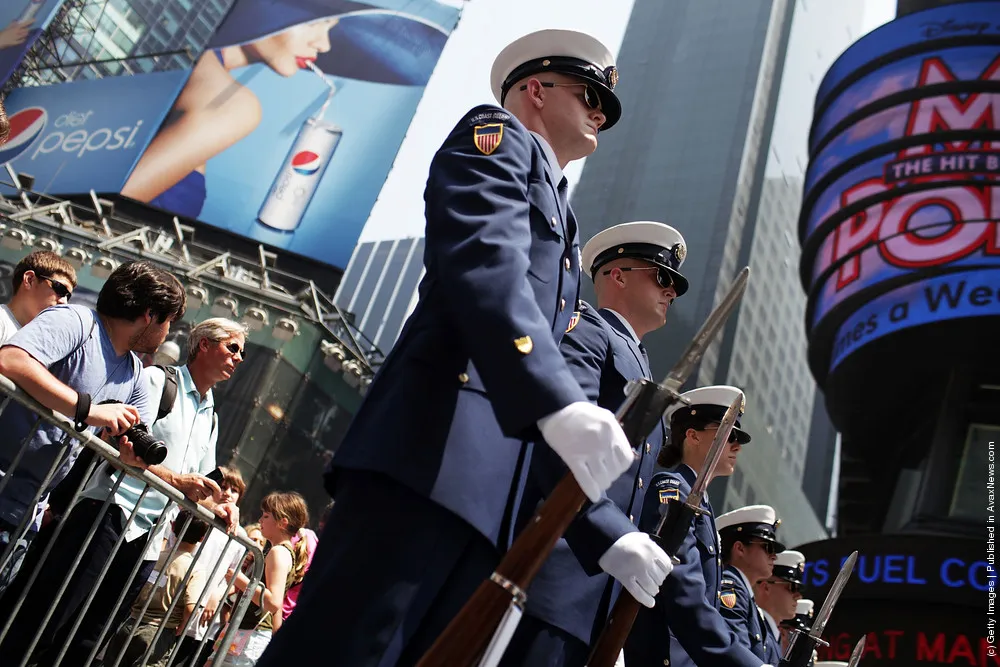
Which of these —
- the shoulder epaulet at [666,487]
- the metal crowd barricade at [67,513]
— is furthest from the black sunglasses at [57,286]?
the shoulder epaulet at [666,487]

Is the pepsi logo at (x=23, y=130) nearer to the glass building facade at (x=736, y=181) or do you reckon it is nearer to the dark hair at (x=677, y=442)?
the dark hair at (x=677, y=442)

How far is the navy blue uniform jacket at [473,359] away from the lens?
1.73 m

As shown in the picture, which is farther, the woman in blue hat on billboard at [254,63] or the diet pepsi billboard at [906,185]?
the woman in blue hat on billboard at [254,63]

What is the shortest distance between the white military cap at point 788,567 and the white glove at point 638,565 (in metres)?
4.20

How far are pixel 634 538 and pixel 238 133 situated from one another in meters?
20.7

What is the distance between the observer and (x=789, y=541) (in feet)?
173

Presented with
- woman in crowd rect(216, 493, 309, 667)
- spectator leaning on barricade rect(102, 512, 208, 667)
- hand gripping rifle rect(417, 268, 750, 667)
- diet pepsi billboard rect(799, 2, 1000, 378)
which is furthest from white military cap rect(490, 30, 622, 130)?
diet pepsi billboard rect(799, 2, 1000, 378)

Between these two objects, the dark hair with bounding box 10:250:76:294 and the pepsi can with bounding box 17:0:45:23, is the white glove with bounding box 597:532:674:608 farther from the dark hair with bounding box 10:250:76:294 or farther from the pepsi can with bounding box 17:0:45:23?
the pepsi can with bounding box 17:0:45:23

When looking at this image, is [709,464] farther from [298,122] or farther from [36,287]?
[298,122]

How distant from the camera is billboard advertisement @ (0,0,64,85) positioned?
2097 centimetres

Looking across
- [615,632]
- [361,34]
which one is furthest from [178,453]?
[361,34]

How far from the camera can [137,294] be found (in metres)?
3.41

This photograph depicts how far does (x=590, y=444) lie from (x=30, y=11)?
24.9m

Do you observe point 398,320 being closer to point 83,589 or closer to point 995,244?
point 995,244
